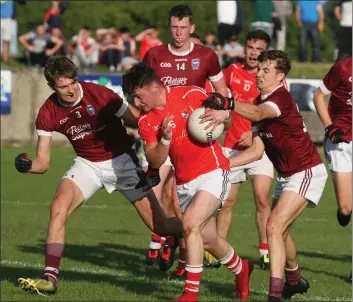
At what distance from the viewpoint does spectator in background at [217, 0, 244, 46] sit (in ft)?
91.1

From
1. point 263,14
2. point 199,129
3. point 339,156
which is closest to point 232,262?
point 199,129

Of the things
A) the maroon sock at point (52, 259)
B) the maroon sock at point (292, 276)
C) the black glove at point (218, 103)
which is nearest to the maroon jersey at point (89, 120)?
the maroon sock at point (52, 259)

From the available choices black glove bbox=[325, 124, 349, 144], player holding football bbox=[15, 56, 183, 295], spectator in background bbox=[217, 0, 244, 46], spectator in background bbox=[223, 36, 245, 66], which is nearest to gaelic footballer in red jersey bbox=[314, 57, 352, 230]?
black glove bbox=[325, 124, 349, 144]

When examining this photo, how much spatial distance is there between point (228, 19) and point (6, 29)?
5916 millimetres

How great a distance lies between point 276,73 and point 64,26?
2428 cm

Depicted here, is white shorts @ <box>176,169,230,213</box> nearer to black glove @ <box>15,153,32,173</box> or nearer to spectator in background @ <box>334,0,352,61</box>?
black glove @ <box>15,153,32,173</box>

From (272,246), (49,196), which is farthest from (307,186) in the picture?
(49,196)

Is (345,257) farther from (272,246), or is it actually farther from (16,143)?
(16,143)

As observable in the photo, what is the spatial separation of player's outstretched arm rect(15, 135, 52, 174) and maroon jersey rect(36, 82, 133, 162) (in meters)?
0.10

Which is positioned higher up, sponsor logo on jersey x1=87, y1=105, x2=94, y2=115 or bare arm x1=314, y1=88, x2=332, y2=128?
sponsor logo on jersey x1=87, y1=105, x2=94, y2=115

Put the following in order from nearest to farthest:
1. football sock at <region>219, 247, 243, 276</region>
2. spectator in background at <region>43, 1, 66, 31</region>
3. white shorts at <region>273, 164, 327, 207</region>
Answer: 1. football sock at <region>219, 247, 243, 276</region>
2. white shorts at <region>273, 164, 327, 207</region>
3. spectator in background at <region>43, 1, 66, 31</region>

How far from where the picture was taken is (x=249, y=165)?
1391 cm

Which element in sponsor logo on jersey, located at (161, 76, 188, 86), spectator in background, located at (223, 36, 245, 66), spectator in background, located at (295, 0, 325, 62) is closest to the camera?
sponsor logo on jersey, located at (161, 76, 188, 86)

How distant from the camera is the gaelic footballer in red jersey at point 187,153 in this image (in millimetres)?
10352
